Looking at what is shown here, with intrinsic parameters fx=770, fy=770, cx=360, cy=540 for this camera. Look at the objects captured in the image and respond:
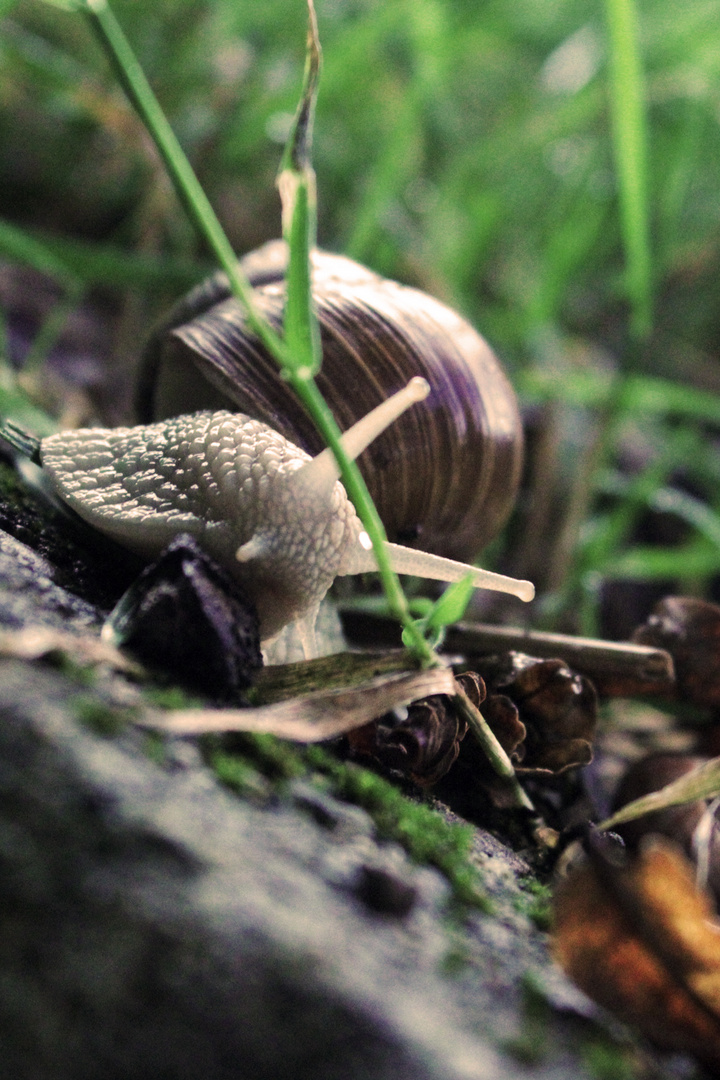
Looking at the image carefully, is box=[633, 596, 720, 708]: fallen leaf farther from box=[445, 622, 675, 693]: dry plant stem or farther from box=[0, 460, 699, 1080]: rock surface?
box=[0, 460, 699, 1080]: rock surface

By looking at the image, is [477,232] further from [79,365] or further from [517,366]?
[79,365]

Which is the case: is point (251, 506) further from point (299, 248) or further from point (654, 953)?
point (654, 953)

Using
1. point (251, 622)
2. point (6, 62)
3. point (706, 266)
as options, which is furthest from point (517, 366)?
point (251, 622)

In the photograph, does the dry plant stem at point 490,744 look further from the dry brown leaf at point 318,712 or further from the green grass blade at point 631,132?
the green grass blade at point 631,132

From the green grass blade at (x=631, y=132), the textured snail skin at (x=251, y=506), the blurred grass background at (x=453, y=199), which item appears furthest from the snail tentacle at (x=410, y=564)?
the green grass blade at (x=631, y=132)

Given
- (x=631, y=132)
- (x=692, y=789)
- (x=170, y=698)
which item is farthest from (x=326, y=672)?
(x=631, y=132)

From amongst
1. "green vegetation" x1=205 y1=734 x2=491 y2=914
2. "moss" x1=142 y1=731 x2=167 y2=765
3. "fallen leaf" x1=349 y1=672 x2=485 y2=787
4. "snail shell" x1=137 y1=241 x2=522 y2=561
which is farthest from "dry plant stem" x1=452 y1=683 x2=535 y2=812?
"snail shell" x1=137 y1=241 x2=522 y2=561

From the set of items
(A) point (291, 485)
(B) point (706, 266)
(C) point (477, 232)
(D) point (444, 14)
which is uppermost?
(D) point (444, 14)
